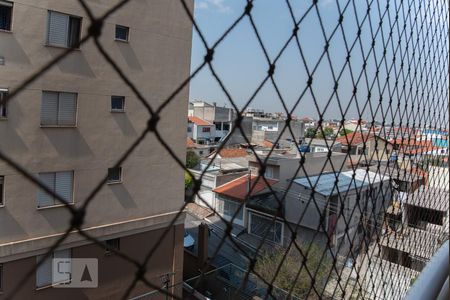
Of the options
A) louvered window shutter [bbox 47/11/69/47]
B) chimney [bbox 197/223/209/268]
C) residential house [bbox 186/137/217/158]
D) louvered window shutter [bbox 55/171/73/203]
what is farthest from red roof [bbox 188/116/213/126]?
louvered window shutter [bbox 47/11/69/47]

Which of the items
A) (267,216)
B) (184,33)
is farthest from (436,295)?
(267,216)

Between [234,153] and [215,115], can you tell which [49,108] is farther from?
[215,115]

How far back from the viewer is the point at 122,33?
8.83 ft

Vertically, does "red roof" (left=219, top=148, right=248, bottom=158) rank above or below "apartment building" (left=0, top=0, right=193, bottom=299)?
below

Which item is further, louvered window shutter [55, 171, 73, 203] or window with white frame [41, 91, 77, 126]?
louvered window shutter [55, 171, 73, 203]

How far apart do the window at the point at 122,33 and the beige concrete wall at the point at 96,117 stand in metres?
0.04

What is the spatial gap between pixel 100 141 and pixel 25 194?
0.58m

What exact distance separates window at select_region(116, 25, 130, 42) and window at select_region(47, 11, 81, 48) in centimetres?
28

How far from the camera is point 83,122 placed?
258 centimetres

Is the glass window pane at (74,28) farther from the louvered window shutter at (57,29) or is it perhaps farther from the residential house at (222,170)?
the residential house at (222,170)

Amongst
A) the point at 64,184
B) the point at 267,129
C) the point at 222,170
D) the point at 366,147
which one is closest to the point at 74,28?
the point at 64,184

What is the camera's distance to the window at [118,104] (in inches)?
108

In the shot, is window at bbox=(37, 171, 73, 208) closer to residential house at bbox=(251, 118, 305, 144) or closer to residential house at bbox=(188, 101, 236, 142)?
residential house at bbox=(188, 101, 236, 142)

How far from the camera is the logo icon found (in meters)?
2.66
